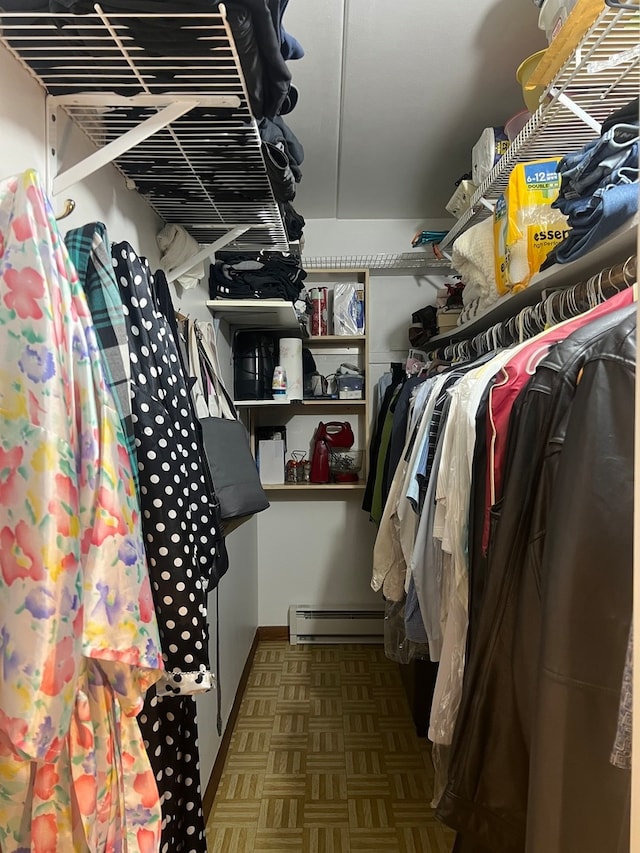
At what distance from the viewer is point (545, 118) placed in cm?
139

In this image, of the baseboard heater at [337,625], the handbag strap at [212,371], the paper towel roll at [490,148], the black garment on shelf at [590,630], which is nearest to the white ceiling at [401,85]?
the paper towel roll at [490,148]

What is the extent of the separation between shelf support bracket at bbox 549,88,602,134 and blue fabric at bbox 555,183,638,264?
0.33 meters

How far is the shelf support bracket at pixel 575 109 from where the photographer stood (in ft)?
4.32

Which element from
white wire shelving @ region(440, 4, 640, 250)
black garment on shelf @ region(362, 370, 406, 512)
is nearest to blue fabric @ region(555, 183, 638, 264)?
white wire shelving @ region(440, 4, 640, 250)

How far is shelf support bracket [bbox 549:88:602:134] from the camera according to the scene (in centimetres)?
132

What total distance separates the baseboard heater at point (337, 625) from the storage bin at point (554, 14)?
8.67 feet

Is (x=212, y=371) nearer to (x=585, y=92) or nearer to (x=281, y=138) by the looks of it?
(x=281, y=138)

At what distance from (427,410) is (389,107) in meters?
1.14

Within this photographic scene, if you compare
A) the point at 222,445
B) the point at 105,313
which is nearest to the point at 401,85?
the point at 222,445

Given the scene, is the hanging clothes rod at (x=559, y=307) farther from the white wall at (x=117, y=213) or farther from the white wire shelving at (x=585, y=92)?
the white wall at (x=117, y=213)

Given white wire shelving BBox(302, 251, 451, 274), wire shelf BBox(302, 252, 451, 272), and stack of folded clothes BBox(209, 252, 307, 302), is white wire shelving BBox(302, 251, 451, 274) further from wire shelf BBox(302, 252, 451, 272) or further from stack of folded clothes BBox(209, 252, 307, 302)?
stack of folded clothes BBox(209, 252, 307, 302)

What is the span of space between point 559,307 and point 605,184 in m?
0.31

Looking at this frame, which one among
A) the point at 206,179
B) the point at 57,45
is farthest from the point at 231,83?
the point at 206,179

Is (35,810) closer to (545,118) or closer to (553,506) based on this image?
(553,506)
